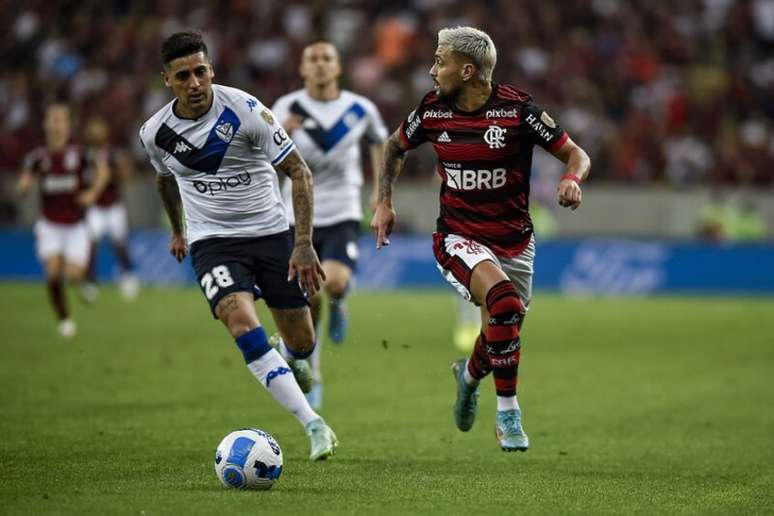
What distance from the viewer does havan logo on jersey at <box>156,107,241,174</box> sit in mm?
8812

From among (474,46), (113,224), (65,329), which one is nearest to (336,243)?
(474,46)

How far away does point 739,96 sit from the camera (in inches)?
1170

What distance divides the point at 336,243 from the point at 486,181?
3.60 metres

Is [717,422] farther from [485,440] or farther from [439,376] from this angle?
[439,376]

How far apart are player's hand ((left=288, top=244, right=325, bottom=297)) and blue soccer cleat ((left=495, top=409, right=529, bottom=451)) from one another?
1581 millimetres

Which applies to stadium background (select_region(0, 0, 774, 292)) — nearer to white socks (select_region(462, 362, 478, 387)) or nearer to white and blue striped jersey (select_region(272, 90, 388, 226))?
white and blue striped jersey (select_region(272, 90, 388, 226))

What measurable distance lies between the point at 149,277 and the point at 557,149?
21139 millimetres

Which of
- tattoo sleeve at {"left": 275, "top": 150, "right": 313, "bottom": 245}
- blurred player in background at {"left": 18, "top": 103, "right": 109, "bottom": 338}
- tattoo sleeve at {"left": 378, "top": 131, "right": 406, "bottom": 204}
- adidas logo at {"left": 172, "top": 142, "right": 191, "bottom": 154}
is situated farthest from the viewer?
blurred player in background at {"left": 18, "top": 103, "right": 109, "bottom": 338}

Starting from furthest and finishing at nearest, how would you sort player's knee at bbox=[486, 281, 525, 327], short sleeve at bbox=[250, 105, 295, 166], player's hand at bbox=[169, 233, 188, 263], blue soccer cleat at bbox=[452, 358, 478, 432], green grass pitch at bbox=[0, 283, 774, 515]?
blue soccer cleat at bbox=[452, 358, 478, 432] < player's hand at bbox=[169, 233, 188, 263] < player's knee at bbox=[486, 281, 525, 327] < short sleeve at bbox=[250, 105, 295, 166] < green grass pitch at bbox=[0, 283, 774, 515]

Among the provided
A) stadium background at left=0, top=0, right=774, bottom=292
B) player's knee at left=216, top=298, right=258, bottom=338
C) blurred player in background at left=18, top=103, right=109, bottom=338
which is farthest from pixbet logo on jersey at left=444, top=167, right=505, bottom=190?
stadium background at left=0, top=0, right=774, bottom=292

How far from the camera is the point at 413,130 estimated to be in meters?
9.48

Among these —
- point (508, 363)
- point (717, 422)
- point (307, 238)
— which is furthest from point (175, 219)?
point (717, 422)

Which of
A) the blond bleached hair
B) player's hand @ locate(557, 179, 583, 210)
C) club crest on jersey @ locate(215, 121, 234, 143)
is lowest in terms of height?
player's hand @ locate(557, 179, 583, 210)

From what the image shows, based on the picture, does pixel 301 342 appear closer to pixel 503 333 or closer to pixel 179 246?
pixel 179 246
